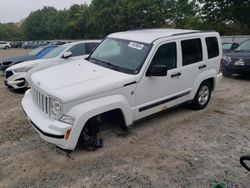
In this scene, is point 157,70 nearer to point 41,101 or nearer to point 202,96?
point 41,101

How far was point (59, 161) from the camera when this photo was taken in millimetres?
3482

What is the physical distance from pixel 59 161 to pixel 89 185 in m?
0.73

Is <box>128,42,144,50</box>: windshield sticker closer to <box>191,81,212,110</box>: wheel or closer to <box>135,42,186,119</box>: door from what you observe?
<box>135,42,186,119</box>: door

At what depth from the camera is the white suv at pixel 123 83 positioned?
3262mm

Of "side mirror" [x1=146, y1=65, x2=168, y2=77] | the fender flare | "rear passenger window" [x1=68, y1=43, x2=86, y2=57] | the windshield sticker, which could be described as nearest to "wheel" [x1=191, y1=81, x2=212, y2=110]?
"side mirror" [x1=146, y1=65, x2=168, y2=77]

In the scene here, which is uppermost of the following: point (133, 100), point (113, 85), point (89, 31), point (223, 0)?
point (223, 0)

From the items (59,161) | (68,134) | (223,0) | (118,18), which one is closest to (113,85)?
(68,134)

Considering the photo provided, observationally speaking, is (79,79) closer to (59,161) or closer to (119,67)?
(119,67)

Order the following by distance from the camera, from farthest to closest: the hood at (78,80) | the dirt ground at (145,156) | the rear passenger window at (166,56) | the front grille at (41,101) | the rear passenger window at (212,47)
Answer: the rear passenger window at (212,47) < the rear passenger window at (166,56) < the front grille at (41,101) < the hood at (78,80) < the dirt ground at (145,156)

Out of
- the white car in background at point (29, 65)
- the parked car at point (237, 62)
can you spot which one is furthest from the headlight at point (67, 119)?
the parked car at point (237, 62)

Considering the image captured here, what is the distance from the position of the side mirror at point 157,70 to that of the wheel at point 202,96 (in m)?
1.69

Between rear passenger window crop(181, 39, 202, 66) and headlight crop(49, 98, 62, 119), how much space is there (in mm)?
2609

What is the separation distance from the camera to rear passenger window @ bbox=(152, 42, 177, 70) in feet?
13.9

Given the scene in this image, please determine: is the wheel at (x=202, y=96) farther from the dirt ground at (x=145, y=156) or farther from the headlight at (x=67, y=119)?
the headlight at (x=67, y=119)
